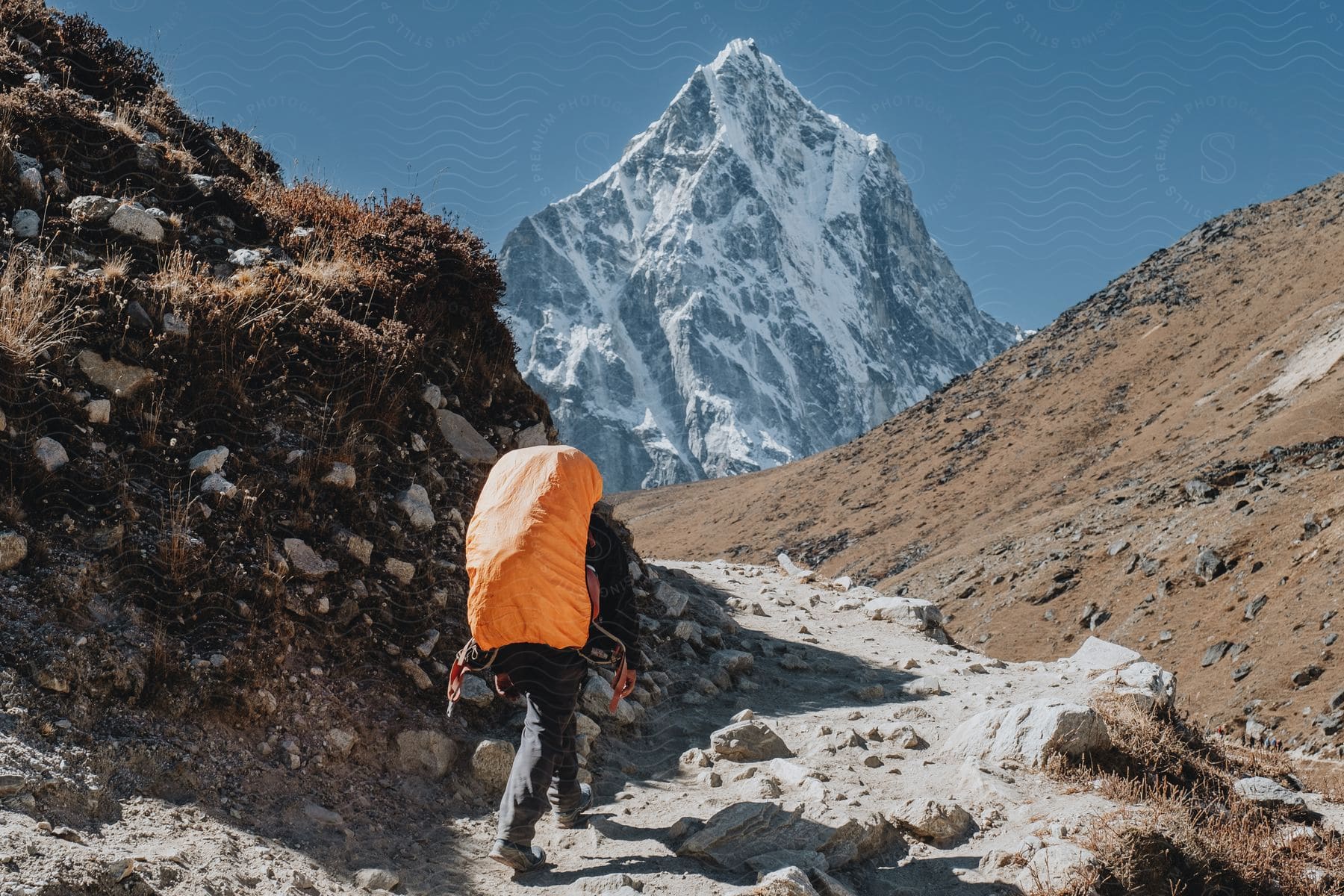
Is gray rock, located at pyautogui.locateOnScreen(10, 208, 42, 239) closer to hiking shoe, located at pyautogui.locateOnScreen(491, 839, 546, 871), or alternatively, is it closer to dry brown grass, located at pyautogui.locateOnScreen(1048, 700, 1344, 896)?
hiking shoe, located at pyautogui.locateOnScreen(491, 839, 546, 871)

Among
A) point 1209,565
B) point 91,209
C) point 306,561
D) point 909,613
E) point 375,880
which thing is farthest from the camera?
point 1209,565

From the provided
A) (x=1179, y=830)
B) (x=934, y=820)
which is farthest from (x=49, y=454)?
(x=1179, y=830)

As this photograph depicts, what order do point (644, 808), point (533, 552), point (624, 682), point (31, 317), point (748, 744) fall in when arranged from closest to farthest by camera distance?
1. point (533, 552)
2. point (624, 682)
3. point (644, 808)
4. point (31, 317)
5. point (748, 744)

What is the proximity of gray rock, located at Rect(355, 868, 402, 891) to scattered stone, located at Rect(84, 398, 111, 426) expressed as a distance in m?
3.37

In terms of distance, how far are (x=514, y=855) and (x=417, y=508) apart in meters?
3.26

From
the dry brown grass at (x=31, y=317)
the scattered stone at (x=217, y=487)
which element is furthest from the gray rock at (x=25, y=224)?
the scattered stone at (x=217, y=487)

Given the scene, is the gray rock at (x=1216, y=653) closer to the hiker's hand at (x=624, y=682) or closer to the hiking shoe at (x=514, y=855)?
the hiker's hand at (x=624, y=682)

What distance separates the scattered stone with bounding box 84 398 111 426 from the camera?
5.43 metres

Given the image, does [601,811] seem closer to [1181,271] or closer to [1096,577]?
[1096,577]

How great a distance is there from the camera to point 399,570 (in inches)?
248

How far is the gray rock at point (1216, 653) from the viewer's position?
15.2 m

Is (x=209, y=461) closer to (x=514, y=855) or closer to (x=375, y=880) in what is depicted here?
(x=375, y=880)

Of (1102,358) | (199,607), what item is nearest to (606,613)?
(199,607)

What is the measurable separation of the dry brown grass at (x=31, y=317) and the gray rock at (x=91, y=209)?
142 cm
